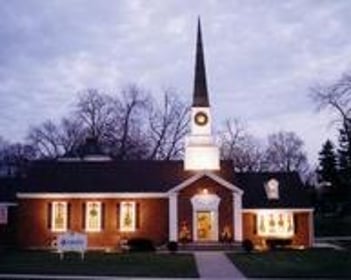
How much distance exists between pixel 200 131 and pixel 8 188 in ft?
55.6

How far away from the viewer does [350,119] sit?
57781mm

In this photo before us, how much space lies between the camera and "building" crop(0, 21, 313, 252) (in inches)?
2299

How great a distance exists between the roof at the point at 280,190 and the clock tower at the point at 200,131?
2803 mm

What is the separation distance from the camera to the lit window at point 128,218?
194 feet

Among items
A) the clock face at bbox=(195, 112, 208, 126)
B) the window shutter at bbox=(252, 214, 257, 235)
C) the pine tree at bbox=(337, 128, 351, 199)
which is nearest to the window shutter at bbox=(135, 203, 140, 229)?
the window shutter at bbox=(252, 214, 257, 235)

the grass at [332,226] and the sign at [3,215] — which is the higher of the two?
the sign at [3,215]

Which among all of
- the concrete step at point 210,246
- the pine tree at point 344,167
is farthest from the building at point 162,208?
the pine tree at point 344,167

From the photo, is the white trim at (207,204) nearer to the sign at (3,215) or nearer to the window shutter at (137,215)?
the window shutter at (137,215)

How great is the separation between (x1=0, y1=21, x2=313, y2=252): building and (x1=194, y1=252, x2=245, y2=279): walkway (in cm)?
977

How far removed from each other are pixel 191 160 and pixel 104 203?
793 cm

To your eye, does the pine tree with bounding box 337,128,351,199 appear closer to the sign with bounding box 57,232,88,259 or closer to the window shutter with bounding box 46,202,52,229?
the window shutter with bounding box 46,202,52,229

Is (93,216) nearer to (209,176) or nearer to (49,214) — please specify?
(49,214)

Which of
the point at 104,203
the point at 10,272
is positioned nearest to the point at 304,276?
the point at 10,272

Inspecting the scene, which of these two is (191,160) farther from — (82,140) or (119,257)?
(82,140)
